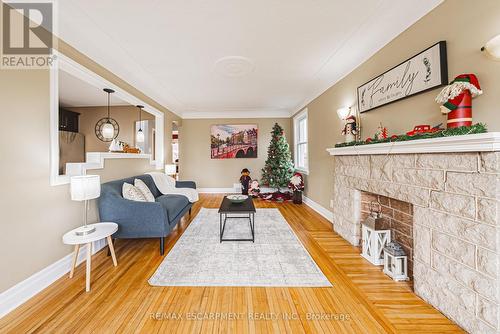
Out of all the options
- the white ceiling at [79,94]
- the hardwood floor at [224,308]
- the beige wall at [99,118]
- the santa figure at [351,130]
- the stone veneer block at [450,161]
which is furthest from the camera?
the beige wall at [99,118]

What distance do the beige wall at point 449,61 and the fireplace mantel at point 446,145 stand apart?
286 millimetres

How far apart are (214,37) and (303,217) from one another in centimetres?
343

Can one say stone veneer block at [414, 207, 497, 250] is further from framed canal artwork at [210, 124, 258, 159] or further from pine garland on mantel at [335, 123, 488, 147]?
framed canal artwork at [210, 124, 258, 159]

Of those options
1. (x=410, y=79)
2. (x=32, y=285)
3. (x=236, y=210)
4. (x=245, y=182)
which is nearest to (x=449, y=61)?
(x=410, y=79)

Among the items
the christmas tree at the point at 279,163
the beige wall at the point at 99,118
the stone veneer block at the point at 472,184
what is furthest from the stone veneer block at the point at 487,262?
the beige wall at the point at 99,118

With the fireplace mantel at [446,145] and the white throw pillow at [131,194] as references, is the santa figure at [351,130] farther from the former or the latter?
the white throw pillow at [131,194]

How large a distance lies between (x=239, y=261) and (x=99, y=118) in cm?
574

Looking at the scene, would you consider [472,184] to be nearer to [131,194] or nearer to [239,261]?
[239,261]

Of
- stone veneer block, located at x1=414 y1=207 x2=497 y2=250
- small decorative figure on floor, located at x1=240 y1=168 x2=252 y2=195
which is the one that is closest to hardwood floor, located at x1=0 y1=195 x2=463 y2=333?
stone veneer block, located at x1=414 y1=207 x2=497 y2=250

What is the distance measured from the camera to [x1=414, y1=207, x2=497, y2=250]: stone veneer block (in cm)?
127

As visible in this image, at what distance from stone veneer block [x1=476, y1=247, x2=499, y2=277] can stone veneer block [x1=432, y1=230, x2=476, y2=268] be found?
32mm

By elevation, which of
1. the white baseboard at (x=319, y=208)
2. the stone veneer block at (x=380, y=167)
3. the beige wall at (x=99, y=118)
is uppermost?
the beige wall at (x=99, y=118)

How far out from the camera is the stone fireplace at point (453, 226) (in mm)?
1271

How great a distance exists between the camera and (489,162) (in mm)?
1266
